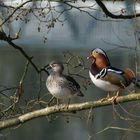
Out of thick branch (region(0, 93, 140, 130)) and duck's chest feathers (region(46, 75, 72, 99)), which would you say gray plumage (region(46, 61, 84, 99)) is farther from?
thick branch (region(0, 93, 140, 130))

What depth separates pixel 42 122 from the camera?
907cm

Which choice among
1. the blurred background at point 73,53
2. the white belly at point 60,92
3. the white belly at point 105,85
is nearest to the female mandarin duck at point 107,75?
the white belly at point 105,85

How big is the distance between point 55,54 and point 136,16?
9049mm

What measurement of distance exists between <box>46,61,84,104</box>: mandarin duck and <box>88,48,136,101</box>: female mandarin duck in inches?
13.2

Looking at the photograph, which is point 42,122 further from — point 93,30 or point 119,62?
point 93,30

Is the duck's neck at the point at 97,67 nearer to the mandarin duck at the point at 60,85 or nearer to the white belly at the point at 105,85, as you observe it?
the white belly at the point at 105,85

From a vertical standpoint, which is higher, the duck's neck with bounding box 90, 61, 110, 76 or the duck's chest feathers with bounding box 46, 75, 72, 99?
the duck's neck with bounding box 90, 61, 110, 76

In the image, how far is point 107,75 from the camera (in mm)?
3561

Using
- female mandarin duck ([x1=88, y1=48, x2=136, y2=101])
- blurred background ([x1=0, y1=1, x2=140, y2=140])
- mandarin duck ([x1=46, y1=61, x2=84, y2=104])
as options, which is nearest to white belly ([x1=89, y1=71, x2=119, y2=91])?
female mandarin duck ([x1=88, y1=48, x2=136, y2=101])

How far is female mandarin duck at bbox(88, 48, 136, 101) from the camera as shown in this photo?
3475mm

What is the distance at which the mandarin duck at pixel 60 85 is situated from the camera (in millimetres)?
3883

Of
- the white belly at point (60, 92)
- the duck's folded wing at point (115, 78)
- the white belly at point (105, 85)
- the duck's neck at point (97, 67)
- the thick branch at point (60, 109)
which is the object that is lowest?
the thick branch at point (60, 109)

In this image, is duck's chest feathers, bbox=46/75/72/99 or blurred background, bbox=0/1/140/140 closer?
duck's chest feathers, bbox=46/75/72/99

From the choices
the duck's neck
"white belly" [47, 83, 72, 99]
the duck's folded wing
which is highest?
the duck's neck
